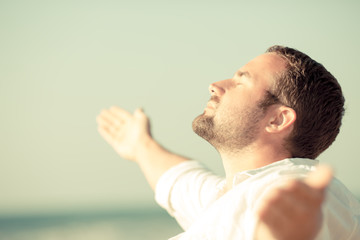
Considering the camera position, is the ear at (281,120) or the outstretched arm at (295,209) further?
the ear at (281,120)

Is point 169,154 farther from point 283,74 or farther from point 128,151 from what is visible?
point 283,74

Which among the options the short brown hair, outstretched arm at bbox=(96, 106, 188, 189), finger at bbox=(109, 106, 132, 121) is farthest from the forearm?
the short brown hair

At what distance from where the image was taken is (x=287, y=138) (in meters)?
2.99

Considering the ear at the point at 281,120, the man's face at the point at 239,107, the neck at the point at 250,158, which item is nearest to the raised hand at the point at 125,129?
the man's face at the point at 239,107

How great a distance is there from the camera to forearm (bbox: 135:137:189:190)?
3514 mm

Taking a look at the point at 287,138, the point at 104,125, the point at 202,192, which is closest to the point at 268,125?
the point at 287,138

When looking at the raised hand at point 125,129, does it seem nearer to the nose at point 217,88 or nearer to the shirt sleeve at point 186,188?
the shirt sleeve at point 186,188

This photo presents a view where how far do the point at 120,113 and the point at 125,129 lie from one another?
144mm

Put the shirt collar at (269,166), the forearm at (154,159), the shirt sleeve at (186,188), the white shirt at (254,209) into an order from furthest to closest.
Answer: the forearm at (154,159)
the shirt sleeve at (186,188)
the shirt collar at (269,166)
the white shirt at (254,209)

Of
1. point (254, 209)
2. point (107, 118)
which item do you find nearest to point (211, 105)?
point (107, 118)

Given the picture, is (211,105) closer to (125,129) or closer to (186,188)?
(186,188)

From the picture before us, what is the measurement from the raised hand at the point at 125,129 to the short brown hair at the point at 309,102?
3.25 feet

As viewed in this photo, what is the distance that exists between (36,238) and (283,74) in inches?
547

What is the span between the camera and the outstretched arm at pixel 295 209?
53.2 inches
